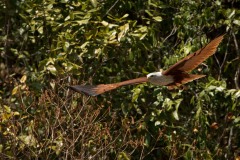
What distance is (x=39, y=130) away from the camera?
260 inches

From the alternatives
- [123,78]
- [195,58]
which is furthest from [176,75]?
[123,78]

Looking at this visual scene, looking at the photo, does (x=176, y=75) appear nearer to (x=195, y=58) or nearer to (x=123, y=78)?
(x=195, y=58)

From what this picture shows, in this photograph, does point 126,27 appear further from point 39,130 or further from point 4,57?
point 4,57

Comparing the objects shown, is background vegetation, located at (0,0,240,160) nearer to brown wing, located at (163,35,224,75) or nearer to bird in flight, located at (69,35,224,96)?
bird in flight, located at (69,35,224,96)

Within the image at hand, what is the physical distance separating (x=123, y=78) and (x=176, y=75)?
1676mm

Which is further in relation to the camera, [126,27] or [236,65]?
[236,65]

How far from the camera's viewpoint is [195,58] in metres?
5.54

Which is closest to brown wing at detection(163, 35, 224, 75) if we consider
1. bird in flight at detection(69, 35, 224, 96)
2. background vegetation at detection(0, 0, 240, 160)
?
bird in flight at detection(69, 35, 224, 96)

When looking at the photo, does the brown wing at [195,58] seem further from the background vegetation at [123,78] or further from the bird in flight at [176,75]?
the background vegetation at [123,78]

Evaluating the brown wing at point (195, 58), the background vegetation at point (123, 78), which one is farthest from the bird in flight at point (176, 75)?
the background vegetation at point (123, 78)

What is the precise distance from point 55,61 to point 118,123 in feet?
2.55

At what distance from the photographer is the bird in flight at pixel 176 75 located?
17.9 ft

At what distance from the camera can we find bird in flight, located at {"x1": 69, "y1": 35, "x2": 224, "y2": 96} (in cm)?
547

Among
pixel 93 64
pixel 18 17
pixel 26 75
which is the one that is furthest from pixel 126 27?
pixel 18 17
